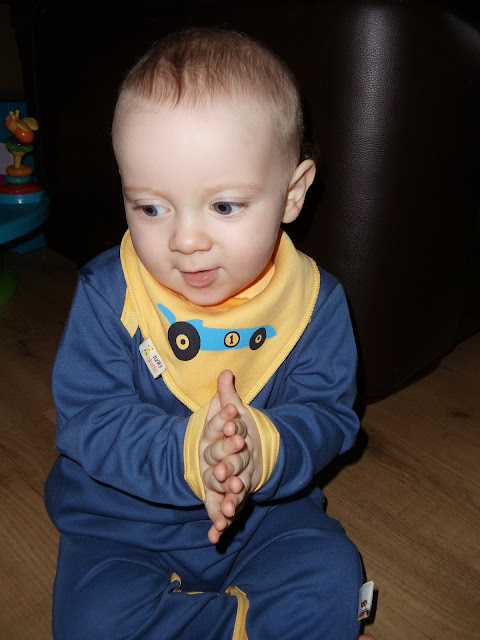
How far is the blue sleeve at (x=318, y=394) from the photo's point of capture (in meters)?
0.70

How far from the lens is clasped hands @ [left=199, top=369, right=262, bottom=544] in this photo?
0.59m

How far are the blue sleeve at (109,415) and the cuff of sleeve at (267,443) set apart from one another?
0.07 m

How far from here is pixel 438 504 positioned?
0.96 meters

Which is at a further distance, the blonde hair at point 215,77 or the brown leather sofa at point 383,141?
the brown leather sofa at point 383,141

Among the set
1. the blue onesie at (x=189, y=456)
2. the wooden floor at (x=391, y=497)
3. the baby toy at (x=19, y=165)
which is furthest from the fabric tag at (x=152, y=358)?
the baby toy at (x=19, y=165)

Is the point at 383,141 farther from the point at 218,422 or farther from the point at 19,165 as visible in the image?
the point at 19,165

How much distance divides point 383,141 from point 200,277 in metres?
0.38

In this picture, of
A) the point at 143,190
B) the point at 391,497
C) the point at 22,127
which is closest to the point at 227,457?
Result: the point at 143,190

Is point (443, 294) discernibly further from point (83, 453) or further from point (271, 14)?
point (83, 453)

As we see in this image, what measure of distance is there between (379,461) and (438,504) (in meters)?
0.12

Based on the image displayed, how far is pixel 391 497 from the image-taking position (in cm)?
97

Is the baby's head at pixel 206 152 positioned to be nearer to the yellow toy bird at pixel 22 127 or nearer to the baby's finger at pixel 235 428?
the baby's finger at pixel 235 428

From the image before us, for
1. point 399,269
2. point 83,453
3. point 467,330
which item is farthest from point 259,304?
point 467,330

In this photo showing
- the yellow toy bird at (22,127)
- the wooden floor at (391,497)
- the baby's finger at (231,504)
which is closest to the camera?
the baby's finger at (231,504)
